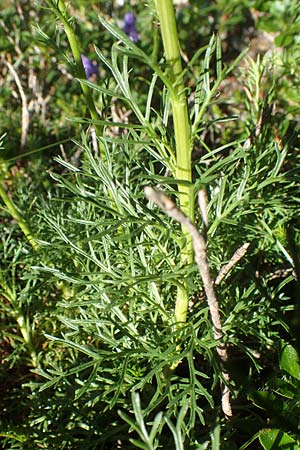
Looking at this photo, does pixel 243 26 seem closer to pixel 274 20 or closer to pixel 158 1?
pixel 274 20

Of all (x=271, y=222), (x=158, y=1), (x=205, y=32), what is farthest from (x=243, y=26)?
(x=158, y=1)

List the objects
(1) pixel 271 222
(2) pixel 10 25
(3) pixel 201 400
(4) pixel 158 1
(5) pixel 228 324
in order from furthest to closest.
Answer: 1. (2) pixel 10 25
2. (1) pixel 271 222
3. (3) pixel 201 400
4. (5) pixel 228 324
5. (4) pixel 158 1

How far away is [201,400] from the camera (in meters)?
1.25

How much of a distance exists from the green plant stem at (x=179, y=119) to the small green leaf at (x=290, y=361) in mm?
234

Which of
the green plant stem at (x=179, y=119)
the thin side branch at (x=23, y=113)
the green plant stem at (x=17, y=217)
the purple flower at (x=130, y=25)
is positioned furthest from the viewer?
the purple flower at (x=130, y=25)

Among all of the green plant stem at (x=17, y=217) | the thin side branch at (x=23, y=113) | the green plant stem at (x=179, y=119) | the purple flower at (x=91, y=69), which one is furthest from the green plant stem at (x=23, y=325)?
the purple flower at (x=91, y=69)

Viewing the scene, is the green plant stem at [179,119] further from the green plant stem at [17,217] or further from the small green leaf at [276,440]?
the green plant stem at [17,217]

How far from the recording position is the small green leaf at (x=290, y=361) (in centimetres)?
109

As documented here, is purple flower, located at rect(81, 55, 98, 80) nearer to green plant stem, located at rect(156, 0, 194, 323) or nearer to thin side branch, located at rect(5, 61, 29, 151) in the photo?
thin side branch, located at rect(5, 61, 29, 151)

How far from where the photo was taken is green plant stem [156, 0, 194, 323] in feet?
2.62

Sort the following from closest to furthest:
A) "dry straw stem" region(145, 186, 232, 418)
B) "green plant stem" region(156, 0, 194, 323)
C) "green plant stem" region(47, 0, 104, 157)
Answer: "dry straw stem" region(145, 186, 232, 418), "green plant stem" region(156, 0, 194, 323), "green plant stem" region(47, 0, 104, 157)

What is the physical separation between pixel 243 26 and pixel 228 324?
6.64 ft

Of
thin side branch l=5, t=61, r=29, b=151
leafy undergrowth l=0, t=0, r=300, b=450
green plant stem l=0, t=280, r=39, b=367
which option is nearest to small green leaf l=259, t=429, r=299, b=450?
leafy undergrowth l=0, t=0, r=300, b=450

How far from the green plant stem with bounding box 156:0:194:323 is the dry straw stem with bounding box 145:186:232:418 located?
0.34 ft
